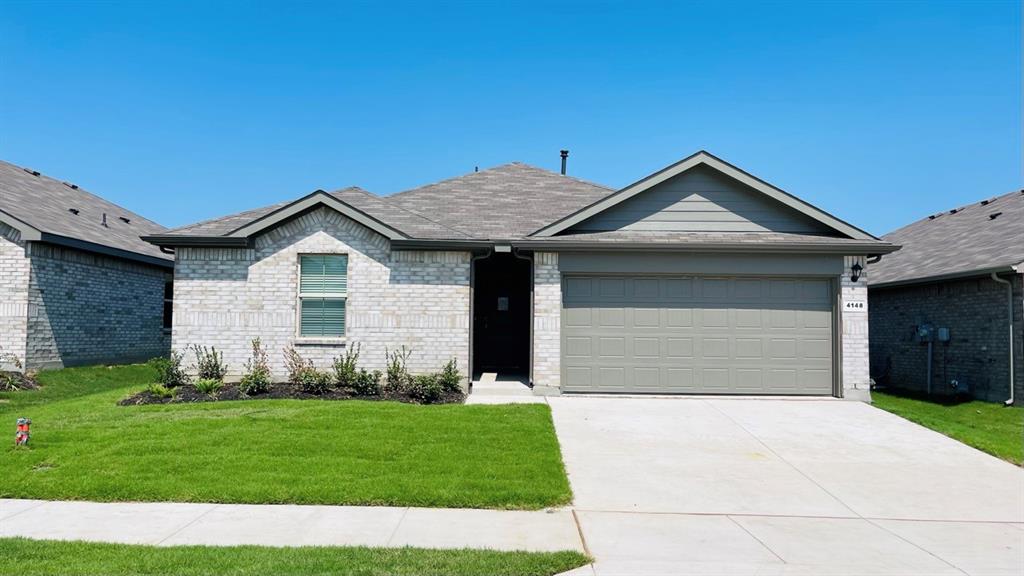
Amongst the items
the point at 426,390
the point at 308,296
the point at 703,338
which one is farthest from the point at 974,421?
the point at 308,296

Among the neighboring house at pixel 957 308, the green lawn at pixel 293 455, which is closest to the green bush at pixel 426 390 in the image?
the green lawn at pixel 293 455

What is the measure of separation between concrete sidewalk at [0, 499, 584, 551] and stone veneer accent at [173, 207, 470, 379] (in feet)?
22.5

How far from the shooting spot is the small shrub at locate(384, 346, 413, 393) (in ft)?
42.2

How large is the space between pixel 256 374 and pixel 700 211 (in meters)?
9.47

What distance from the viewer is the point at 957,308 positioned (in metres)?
15.1

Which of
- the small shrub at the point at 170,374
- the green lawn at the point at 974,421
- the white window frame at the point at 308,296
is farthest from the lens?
the white window frame at the point at 308,296

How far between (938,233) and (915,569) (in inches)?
709

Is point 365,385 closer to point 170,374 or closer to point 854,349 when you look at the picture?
point 170,374

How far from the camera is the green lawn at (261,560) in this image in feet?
15.5

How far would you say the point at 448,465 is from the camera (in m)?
7.62

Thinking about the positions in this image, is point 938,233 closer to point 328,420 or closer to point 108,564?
point 328,420

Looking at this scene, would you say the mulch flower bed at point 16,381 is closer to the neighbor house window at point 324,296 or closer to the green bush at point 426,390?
the neighbor house window at point 324,296

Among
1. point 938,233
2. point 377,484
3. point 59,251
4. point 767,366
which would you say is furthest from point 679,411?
point 59,251

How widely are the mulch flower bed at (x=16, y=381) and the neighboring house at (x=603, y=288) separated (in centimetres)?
345
